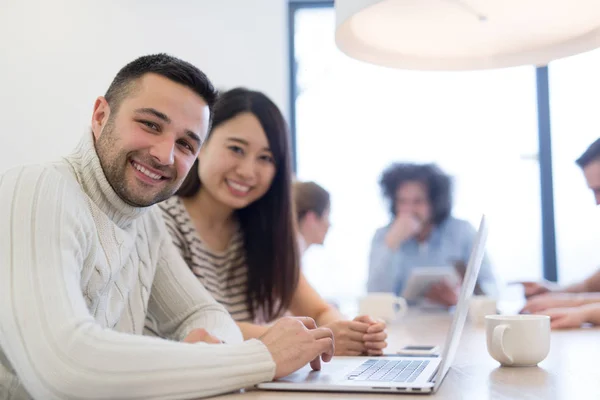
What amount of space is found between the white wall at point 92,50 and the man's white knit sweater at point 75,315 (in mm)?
2205

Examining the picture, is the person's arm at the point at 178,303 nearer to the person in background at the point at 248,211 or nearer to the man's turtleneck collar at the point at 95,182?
the man's turtleneck collar at the point at 95,182

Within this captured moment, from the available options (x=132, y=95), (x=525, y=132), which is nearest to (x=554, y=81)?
(x=525, y=132)

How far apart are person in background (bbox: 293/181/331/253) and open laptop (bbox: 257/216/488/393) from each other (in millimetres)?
2060

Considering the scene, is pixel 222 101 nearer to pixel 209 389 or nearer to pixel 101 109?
pixel 101 109

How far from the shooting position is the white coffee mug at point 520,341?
42.3 inches

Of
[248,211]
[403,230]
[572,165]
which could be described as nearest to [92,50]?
[403,230]

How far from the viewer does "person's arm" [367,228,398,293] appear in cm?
332

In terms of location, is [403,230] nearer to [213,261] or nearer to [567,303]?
[567,303]

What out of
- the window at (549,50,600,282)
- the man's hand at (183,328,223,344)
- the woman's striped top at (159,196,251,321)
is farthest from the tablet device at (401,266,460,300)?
the window at (549,50,600,282)

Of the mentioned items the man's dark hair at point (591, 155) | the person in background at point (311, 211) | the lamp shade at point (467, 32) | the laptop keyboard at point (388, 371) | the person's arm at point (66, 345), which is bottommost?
the laptop keyboard at point (388, 371)

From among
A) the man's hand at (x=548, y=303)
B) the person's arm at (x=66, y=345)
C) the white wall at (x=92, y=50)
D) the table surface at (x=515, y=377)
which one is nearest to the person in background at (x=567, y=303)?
the man's hand at (x=548, y=303)

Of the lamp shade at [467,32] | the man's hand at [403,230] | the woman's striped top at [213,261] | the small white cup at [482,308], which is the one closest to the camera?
the lamp shade at [467,32]

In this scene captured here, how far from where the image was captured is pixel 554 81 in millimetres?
4031

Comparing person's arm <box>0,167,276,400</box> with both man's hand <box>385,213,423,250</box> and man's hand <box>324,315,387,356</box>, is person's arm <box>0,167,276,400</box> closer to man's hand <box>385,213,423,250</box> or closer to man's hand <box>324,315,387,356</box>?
man's hand <box>324,315,387,356</box>
